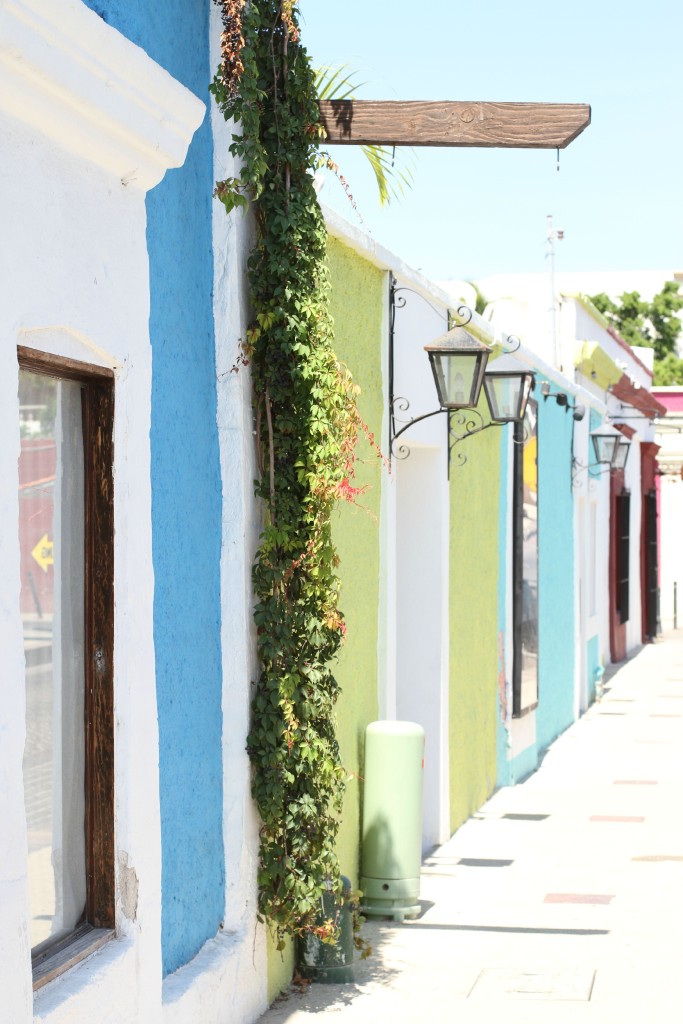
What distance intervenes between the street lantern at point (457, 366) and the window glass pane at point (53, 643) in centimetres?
378

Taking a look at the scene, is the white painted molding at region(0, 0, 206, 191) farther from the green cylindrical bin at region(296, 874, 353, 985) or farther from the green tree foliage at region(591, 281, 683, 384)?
the green tree foliage at region(591, 281, 683, 384)

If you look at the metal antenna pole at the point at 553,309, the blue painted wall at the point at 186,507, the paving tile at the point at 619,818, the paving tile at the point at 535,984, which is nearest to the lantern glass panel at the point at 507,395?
the paving tile at the point at 619,818

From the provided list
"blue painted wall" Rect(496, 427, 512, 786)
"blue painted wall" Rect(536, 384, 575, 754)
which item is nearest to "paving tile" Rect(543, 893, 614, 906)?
"blue painted wall" Rect(496, 427, 512, 786)

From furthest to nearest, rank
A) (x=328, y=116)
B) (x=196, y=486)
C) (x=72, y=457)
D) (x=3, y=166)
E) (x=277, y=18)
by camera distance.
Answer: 1. (x=328, y=116)
2. (x=277, y=18)
3. (x=196, y=486)
4. (x=72, y=457)
5. (x=3, y=166)

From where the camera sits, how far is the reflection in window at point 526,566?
12062 millimetres

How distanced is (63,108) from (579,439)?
1379 cm

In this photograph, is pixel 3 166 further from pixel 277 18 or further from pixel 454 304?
pixel 454 304

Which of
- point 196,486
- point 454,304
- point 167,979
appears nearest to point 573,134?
point 196,486

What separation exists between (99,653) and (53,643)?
20 centimetres

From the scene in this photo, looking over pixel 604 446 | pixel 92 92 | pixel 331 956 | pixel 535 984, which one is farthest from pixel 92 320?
pixel 604 446

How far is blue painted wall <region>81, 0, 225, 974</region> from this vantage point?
4.77m

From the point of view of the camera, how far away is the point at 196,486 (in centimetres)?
514

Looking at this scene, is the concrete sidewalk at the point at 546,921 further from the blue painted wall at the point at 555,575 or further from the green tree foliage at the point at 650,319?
the green tree foliage at the point at 650,319

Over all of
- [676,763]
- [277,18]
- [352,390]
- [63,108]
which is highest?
[277,18]
